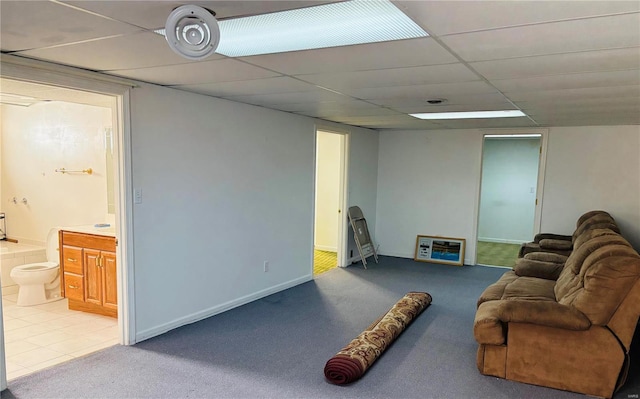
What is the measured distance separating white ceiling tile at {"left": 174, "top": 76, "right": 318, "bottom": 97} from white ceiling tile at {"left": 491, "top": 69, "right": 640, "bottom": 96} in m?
1.41

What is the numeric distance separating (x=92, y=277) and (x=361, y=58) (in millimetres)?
3282

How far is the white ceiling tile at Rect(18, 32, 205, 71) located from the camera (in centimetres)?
218

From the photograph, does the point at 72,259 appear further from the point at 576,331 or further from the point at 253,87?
the point at 576,331

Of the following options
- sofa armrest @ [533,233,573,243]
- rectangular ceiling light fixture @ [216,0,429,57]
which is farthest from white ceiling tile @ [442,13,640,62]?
sofa armrest @ [533,233,573,243]

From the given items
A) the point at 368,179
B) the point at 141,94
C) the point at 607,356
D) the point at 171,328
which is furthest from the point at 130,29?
the point at 368,179

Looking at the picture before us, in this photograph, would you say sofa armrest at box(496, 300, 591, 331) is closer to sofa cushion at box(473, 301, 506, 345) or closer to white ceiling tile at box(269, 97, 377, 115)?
sofa cushion at box(473, 301, 506, 345)

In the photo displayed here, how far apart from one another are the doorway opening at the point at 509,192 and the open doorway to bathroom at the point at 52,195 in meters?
6.45

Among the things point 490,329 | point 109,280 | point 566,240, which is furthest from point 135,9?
point 566,240

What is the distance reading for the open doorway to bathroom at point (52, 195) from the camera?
358 centimetres

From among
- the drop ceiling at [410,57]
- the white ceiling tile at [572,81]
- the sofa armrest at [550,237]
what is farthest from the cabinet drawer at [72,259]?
the sofa armrest at [550,237]

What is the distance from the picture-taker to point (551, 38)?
1.96 meters

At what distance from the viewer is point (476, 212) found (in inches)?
258

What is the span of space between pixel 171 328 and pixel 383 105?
2.84 m

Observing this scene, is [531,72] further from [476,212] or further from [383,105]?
[476,212]
